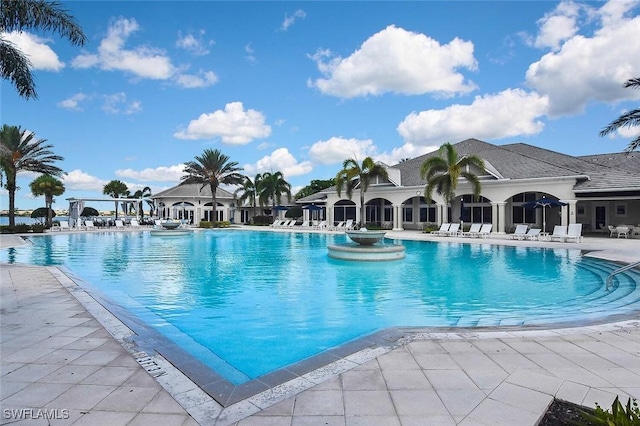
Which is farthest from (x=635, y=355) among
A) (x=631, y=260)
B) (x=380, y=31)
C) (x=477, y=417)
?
(x=380, y=31)

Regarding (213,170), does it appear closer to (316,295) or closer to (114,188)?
(316,295)

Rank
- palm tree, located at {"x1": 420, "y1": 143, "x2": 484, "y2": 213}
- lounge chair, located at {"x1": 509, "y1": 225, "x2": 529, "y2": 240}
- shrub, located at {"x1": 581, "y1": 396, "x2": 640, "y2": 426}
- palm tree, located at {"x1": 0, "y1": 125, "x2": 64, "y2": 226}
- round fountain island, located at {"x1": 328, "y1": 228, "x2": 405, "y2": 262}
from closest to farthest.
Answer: shrub, located at {"x1": 581, "y1": 396, "x2": 640, "y2": 426}, round fountain island, located at {"x1": 328, "y1": 228, "x2": 405, "y2": 262}, lounge chair, located at {"x1": 509, "y1": 225, "x2": 529, "y2": 240}, palm tree, located at {"x1": 420, "y1": 143, "x2": 484, "y2": 213}, palm tree, located at {"x1": 0, "y1": 125, "x2": 64, "y2": 226}

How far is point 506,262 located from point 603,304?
6.37 metres

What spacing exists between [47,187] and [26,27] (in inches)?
1520

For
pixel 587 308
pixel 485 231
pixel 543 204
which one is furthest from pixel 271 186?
pixel 587 308

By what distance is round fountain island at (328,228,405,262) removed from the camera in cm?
1473

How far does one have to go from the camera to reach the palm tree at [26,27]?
9773 mm

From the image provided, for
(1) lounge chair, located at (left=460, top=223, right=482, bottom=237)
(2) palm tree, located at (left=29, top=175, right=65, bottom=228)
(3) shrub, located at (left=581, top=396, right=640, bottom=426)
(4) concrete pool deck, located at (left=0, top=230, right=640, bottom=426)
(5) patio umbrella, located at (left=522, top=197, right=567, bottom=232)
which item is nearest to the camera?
(3) shrub, located at (left=581, top=396, right=640, bottom=426)

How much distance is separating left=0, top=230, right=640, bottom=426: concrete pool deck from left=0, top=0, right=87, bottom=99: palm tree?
344 inches

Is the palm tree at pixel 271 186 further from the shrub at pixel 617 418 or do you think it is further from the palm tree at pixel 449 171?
the shrub at pixel 617 418

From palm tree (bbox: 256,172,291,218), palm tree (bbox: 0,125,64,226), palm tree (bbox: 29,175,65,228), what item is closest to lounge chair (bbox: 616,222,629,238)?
palm tree (bbox: 256,172,291,218)

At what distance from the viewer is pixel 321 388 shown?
3.53 m

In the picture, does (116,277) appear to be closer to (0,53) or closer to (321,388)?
(0,53)

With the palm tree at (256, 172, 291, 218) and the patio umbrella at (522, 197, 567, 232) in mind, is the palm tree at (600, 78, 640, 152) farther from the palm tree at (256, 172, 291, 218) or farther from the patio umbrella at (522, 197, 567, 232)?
the palm tree at (256, 172, 291, 218)
